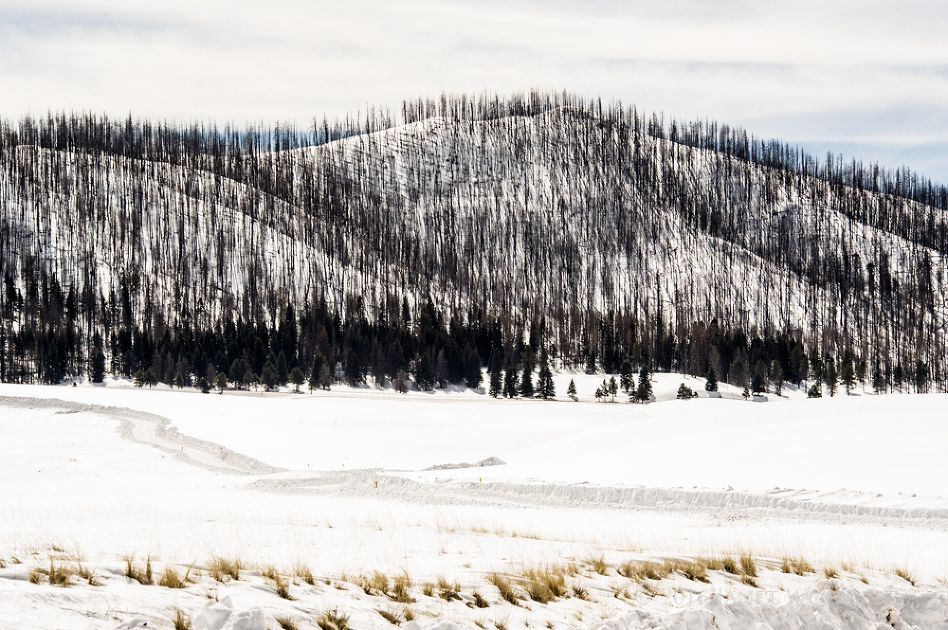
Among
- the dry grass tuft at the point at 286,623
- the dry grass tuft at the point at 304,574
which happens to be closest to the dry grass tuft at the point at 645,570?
the dry grass tuft at the point at 304,574

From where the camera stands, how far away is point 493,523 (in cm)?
1644

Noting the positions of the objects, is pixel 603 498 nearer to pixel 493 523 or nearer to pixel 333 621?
pixel 493 523

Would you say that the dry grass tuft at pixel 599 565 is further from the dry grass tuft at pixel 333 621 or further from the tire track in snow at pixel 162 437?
the tire track in snow at pixel 162 437

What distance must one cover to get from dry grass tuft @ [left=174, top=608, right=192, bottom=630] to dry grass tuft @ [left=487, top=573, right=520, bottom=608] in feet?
11.1

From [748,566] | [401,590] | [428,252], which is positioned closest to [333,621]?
[401,590]

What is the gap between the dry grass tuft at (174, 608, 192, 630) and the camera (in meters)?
6.41

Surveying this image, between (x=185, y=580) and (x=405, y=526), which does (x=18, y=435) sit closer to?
(x=405, y=526)

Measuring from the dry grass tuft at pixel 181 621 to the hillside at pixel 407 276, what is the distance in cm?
9452

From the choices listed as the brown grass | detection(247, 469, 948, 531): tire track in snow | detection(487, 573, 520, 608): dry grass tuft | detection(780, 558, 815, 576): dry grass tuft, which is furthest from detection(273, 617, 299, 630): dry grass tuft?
detection(247, 469, 948, 531): tire track in snow

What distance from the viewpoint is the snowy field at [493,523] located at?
7668 millimetres

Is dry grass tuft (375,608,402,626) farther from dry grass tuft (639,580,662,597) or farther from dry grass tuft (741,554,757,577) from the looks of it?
dry grass tuft (741,554,757,577)

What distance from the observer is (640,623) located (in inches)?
298

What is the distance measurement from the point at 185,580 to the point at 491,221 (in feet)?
613

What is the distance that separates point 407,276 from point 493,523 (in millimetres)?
156825
